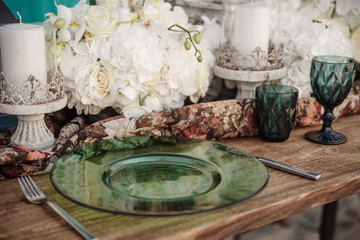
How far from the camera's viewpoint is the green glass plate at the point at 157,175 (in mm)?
685

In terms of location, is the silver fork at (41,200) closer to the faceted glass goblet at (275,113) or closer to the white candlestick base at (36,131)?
the white candlestick base at (36,131)

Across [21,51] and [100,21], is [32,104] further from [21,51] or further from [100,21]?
[100,21]

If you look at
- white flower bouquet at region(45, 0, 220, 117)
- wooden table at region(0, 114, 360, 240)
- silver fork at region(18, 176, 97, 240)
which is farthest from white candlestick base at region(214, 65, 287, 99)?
silver fork at region(18, 176, 97, 240)

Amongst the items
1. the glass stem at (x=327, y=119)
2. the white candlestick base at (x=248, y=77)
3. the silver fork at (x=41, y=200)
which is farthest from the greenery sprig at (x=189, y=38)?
the silver fork at (x=41, y=200)

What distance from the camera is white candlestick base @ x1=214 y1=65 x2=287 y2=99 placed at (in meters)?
1.14

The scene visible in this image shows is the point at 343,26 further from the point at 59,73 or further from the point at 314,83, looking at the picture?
the point at 59,73

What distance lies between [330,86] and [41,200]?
699mm

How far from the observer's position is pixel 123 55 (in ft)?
3.21

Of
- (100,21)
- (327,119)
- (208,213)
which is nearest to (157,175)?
(208,213)

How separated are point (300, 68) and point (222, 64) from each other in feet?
0.72

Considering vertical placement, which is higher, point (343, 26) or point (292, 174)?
point (343, 26)

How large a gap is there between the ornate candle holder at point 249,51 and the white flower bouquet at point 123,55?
132 mm

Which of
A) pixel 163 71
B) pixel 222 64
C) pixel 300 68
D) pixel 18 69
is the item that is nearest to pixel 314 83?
pixel 300 68

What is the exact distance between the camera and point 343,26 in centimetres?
141
